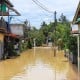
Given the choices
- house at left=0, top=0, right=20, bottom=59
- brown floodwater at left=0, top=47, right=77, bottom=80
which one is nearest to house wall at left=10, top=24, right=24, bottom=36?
house at left=0, top=0, right=20, bottom=59

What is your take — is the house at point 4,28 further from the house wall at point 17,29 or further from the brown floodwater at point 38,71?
the house wall at point 17,29

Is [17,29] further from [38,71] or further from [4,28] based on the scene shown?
[38,71]

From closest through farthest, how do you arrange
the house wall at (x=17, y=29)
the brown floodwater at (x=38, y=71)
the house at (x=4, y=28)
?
the brown floodwater at (x=38, y=71)
the house at (x=4, y=28)
the house wall at (x=17, y=29)

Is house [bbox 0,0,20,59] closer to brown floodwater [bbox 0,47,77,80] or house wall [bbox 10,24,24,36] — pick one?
brown floodwater [bbox 0,47,77,80]

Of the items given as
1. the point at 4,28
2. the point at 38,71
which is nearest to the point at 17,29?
the point at 4,28

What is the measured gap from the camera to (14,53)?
44.2m

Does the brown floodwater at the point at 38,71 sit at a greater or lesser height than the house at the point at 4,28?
lesser

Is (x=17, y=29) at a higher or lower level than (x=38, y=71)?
higher

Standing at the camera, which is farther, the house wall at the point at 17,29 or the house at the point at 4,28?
the house wall at the point at 17,29

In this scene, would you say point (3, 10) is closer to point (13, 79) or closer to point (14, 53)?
point (14, 53)

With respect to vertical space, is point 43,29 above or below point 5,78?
above

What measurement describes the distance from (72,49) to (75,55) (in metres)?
0.86

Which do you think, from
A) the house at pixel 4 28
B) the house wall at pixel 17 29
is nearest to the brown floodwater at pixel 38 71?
the house at pixel 4 28

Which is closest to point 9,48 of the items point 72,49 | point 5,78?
point 72,49
